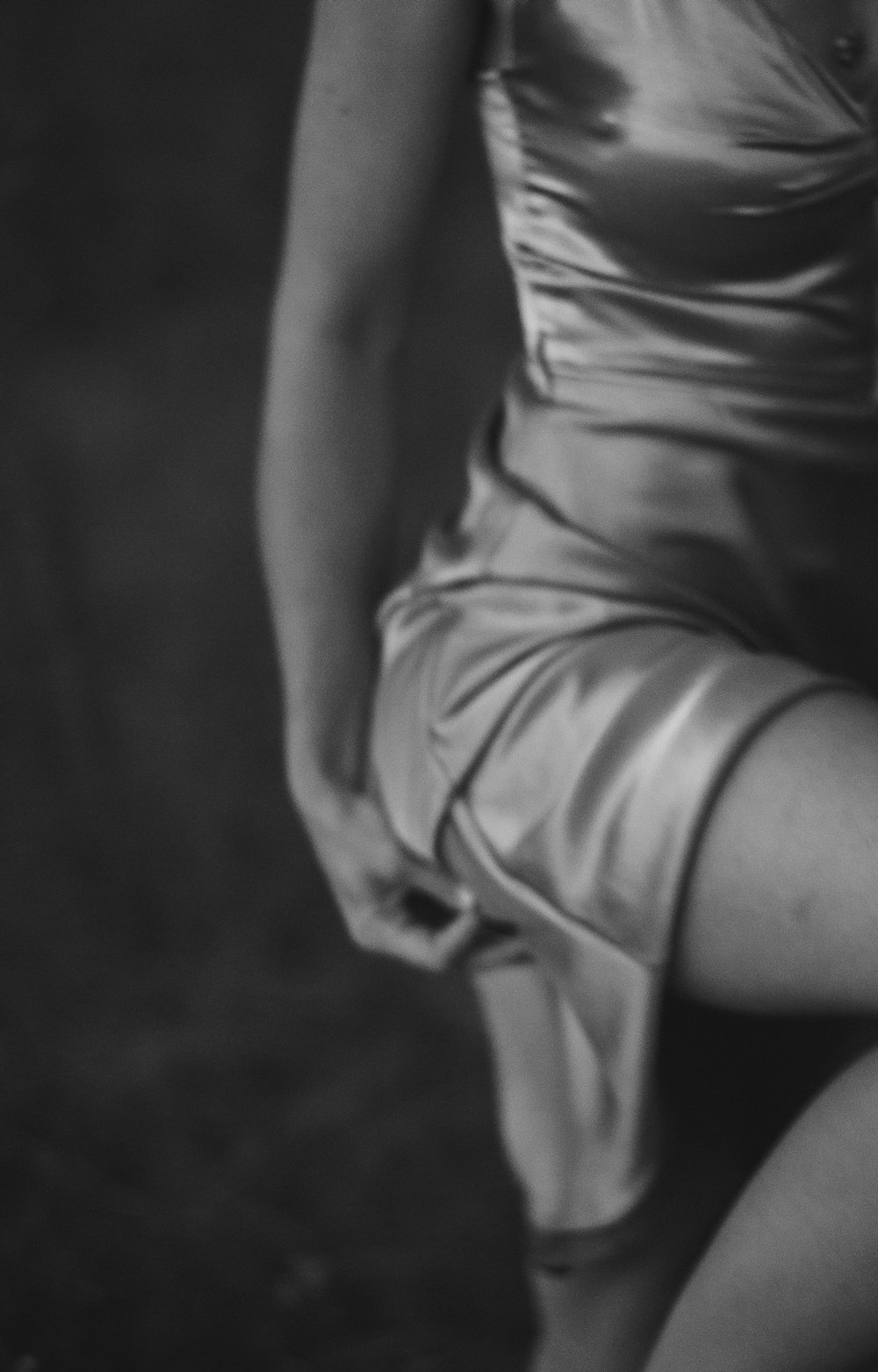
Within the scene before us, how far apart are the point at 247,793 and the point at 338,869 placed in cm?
142

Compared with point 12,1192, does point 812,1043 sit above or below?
above

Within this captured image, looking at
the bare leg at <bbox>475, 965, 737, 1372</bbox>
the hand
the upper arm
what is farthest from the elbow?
the bare leg at <bbox>475, 965, 737, 1372</bbox>

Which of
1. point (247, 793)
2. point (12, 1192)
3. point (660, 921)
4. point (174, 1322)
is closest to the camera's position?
point (660, 921)

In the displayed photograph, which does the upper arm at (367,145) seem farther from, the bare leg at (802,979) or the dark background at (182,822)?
the dark background at (182,822)

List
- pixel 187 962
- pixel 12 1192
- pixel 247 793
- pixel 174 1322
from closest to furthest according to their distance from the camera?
1. pixel 174 1322
2. pixel 12 1192
3. pixel 187 962
4. pixel 247 793

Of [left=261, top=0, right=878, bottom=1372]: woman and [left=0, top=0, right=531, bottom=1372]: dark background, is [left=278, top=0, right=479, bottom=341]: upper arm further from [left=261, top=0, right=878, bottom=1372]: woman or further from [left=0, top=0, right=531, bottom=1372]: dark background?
[left=0, top=0, right=531, bottom=1372]: dark background

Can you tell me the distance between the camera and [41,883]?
2658mm

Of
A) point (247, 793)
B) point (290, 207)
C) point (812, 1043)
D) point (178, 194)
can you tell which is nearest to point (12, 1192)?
point (247, 793)

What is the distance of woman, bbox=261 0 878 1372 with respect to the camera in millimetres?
1062

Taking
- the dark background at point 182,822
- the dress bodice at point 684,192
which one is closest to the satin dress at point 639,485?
the dress bodice at point 684,192

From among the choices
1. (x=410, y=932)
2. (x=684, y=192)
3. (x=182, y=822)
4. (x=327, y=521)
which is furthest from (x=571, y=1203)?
(x=182, y=822)

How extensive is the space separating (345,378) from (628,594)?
0.83 ft

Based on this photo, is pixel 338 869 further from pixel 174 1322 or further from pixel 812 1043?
pixel 174 1322

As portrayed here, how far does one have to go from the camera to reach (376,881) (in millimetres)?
1373
